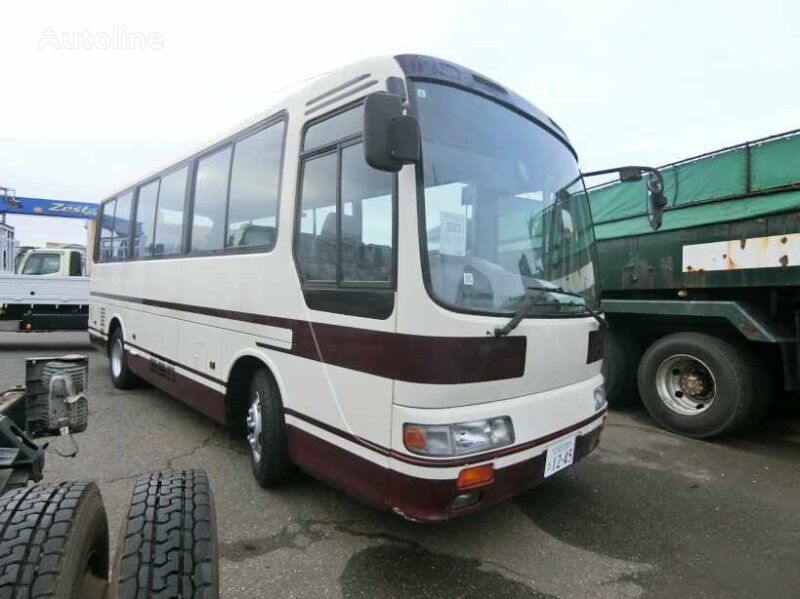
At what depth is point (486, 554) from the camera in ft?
9.23

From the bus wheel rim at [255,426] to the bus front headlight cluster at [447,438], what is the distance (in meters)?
1.53

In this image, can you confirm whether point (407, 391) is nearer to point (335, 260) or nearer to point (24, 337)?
point (335, 260)

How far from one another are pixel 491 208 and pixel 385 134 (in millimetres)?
791

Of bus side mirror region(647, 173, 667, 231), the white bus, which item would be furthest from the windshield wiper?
bus side mirror region(647, 173, 667, 231)

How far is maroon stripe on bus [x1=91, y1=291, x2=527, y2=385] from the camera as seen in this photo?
233 cm

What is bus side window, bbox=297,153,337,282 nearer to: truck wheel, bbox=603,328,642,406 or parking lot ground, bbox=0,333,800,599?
parking lot ground, bbox=0,333,800,599

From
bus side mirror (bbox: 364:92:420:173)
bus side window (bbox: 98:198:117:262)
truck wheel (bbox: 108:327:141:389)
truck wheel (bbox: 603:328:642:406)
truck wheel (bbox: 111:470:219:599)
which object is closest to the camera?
truck wheel (bbox: 111:470:219:599)

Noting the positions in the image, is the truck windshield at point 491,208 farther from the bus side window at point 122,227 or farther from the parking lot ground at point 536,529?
the bus side window at point 122,227

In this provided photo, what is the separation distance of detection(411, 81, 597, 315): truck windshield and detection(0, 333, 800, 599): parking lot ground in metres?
1.36

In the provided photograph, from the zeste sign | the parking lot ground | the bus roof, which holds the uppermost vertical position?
the zeste sign

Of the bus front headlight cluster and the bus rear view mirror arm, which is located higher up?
the bus rear view mirror arm

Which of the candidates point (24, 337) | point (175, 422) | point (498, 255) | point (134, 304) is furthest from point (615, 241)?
point (24, 337)

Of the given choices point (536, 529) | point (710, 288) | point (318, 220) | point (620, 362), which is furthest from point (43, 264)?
point (710, 288)

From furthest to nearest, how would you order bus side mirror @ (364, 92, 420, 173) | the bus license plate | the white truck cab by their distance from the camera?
the white truck cab → the bus license plate → bus side mirror @ (364, 92, 420, 173)
